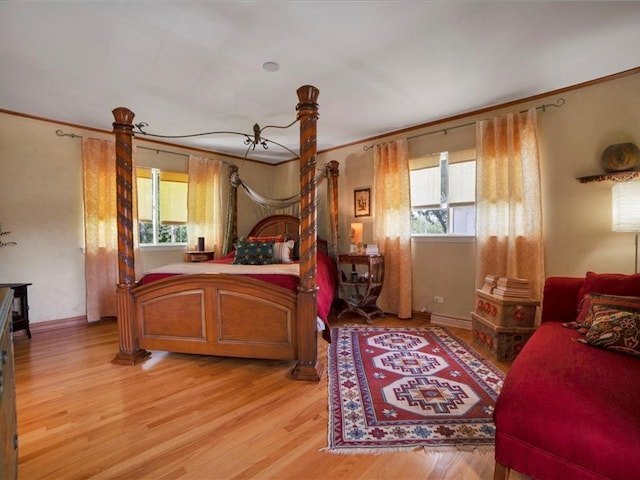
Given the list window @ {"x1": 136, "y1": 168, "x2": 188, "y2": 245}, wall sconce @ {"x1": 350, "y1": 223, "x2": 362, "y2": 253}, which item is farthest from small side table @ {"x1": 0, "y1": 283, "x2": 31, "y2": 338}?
→ wall sconce @ {"x1": 350, "y1": 223, "x2": 362, "y2": 253}

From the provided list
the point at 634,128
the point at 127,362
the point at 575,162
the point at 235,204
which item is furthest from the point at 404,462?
the point at 235,204

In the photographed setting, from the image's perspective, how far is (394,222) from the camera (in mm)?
4188

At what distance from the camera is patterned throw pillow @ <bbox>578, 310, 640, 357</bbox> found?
169 centimetres

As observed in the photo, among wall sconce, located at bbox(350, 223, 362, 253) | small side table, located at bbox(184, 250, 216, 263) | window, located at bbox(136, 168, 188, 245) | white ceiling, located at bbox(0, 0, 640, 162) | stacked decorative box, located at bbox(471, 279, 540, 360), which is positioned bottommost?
stacked decorative box, located at bbox(471, 279, 540, 360)

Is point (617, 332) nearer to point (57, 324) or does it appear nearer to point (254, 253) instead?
point (254, 253)

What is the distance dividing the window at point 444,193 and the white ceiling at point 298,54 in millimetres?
617

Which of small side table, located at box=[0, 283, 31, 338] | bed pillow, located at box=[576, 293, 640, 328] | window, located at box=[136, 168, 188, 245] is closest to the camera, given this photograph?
bed pillow, located at box=[576, 293, 640, 328]

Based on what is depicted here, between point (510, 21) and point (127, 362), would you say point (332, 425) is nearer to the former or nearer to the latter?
point (127, 362)

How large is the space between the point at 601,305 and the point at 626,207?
3.27 ft

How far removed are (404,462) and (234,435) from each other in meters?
0.96

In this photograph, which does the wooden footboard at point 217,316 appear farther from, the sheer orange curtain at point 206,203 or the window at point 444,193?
the window at point 444,193

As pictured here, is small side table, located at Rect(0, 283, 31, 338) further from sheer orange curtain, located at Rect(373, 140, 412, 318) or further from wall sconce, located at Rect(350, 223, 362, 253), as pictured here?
sheer orange curtain, located at Rect(373, 140, 412, 318)

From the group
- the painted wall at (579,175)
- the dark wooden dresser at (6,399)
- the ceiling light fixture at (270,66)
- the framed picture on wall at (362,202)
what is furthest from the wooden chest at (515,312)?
the dark wooden dresser at (6,399)

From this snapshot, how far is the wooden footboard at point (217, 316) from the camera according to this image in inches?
102
